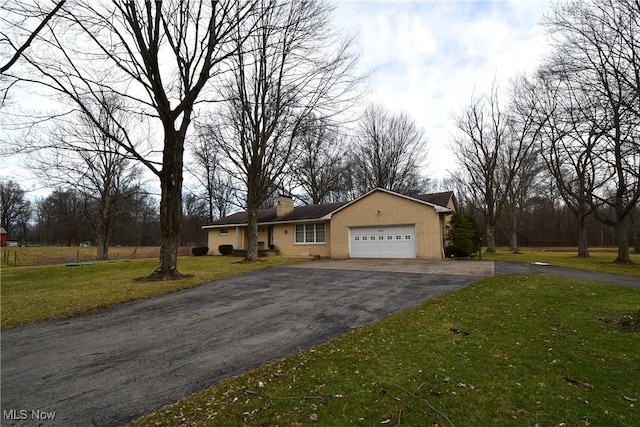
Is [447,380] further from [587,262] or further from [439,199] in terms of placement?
[587,262]

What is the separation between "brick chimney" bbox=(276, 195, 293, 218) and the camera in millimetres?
24219

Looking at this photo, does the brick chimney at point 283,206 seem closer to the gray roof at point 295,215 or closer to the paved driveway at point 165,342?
the gray roof at point 295,215

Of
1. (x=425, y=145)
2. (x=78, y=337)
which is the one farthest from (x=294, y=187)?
(x=78, y=337)

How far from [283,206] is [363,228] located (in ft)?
24.8

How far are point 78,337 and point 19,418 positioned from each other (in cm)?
296

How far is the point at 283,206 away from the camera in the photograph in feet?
80.2

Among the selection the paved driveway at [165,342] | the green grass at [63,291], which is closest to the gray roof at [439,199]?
the paved driveway at [165,342]

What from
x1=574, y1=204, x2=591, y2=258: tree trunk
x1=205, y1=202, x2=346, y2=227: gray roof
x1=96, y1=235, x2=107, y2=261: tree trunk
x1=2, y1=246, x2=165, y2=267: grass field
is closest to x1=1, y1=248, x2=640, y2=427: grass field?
x1=205, y1=202, x2=346, y2=227: gray roof

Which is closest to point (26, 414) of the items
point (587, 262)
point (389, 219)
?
point (389, 219)

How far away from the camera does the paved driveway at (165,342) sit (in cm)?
342

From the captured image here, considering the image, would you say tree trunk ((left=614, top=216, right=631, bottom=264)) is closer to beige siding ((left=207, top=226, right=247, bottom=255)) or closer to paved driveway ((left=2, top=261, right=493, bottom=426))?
paved driveway ((left=2, top=261, right=493, bottom=426))

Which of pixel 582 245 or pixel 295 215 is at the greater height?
pixel 295 215

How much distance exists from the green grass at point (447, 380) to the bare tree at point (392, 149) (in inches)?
1081

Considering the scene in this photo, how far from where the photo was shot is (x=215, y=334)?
219 inches
